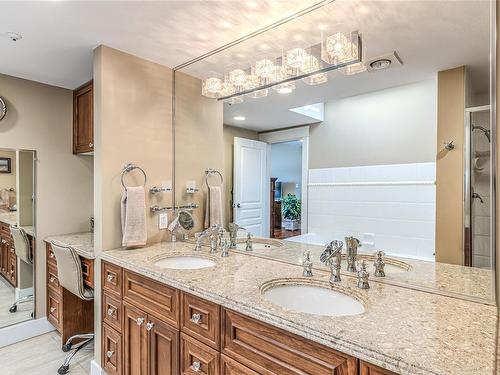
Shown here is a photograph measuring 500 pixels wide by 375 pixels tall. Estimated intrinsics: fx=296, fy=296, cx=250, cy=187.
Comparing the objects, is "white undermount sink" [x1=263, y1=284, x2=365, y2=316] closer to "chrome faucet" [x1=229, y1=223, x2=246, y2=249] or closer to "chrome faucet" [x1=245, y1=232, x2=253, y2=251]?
"chrome faucet" [x1=245, y1=232, x2=253, y2=251]

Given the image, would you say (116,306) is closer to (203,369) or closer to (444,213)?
(203,369)

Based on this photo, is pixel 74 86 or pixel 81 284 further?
pixel 74 86

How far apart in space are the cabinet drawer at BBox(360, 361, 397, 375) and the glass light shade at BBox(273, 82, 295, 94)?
5.08ft

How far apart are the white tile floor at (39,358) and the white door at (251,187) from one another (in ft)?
5.44

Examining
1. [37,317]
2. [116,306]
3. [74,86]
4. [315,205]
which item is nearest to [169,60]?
[74,86]

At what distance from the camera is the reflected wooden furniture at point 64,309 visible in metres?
2.51

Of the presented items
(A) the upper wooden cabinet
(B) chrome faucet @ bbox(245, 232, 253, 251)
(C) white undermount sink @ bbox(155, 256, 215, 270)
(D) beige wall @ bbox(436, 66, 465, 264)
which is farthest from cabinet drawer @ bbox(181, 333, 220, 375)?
(A) the upper wooden cabinet

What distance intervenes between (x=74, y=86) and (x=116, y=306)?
2108 millimetres

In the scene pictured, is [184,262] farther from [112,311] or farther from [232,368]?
[232,368]

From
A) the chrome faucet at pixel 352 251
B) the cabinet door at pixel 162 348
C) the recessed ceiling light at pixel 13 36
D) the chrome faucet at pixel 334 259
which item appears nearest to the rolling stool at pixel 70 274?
the cabinet door at pixel 162 348

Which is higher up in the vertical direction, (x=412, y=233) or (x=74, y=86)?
(x=74, y=86)

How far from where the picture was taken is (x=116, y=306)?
191 centimetres

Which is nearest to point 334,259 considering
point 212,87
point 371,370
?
point 371,370

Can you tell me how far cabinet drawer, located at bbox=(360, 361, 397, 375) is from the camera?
32.3 inches
